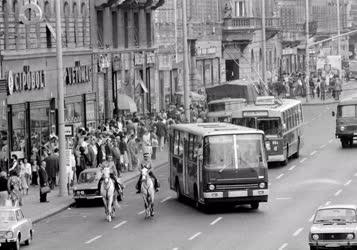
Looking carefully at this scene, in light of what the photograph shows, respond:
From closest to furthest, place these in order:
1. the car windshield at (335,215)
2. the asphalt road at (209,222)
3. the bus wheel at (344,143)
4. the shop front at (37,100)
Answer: the car windshield at (335,215) → the asphalt road at (209,222) → the shop front at (37,100) → the bus wheel at (344,143)

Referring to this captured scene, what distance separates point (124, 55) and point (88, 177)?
3134 cm

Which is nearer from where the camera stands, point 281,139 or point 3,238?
point 3,238

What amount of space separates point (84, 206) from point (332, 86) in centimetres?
6874

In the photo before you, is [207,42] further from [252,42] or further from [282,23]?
[282,23]

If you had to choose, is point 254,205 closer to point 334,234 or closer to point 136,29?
point 334,234

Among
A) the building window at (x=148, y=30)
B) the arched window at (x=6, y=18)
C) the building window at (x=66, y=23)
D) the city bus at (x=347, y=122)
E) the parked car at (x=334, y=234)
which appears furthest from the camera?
the building window at (x=148, y=30)

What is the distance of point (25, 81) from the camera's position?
58531 mm

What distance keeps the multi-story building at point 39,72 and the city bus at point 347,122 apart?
11431mm

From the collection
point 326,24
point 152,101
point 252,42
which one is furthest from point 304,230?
point 326,24

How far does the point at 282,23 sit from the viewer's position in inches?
5586

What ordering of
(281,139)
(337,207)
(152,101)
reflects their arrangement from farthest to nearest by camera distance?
(152,101) < (281,139) < (337,207)

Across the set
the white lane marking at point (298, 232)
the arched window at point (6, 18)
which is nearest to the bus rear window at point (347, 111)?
the arched window at point (6, 18)

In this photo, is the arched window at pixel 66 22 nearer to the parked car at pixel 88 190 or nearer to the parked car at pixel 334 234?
the parked car at pixel 88 190

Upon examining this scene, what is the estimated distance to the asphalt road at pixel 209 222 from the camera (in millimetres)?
35375
